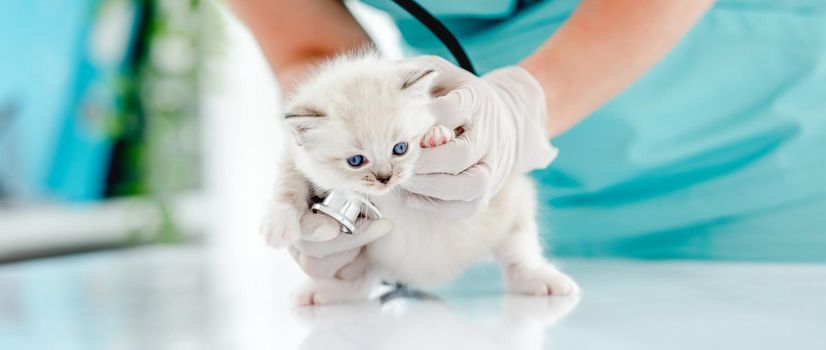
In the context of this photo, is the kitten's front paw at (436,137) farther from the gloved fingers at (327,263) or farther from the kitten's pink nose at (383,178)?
the gloved fingers at (327,263)

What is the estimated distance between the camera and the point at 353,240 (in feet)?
4.10

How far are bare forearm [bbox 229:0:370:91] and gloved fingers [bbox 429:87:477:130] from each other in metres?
0.48

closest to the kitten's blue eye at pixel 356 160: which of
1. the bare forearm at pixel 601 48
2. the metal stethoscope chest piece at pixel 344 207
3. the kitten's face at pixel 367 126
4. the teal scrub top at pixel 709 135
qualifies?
the kitten's face at pixel 367 126

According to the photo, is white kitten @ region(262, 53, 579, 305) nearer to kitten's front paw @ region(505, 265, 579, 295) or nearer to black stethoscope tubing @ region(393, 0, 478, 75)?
kitten's front paw @ region(505, 265, 579, 295)

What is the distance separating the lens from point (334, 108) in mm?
1108

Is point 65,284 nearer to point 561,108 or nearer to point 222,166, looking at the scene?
point 561,108

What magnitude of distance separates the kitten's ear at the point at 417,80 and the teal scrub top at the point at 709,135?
0.55 metres

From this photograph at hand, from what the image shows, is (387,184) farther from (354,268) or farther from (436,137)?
(354,268)

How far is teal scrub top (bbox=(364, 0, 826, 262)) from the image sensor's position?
1610mm

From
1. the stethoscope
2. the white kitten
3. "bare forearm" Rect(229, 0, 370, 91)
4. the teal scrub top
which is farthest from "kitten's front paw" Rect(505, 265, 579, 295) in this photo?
"bare forearm" Rect(229, 0, 370, 91)

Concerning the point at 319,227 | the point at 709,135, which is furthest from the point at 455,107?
the point at 709,135

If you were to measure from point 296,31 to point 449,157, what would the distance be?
64 centimetres

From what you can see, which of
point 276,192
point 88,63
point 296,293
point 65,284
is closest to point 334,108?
point 276,192

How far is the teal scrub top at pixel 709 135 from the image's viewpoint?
1.61m
